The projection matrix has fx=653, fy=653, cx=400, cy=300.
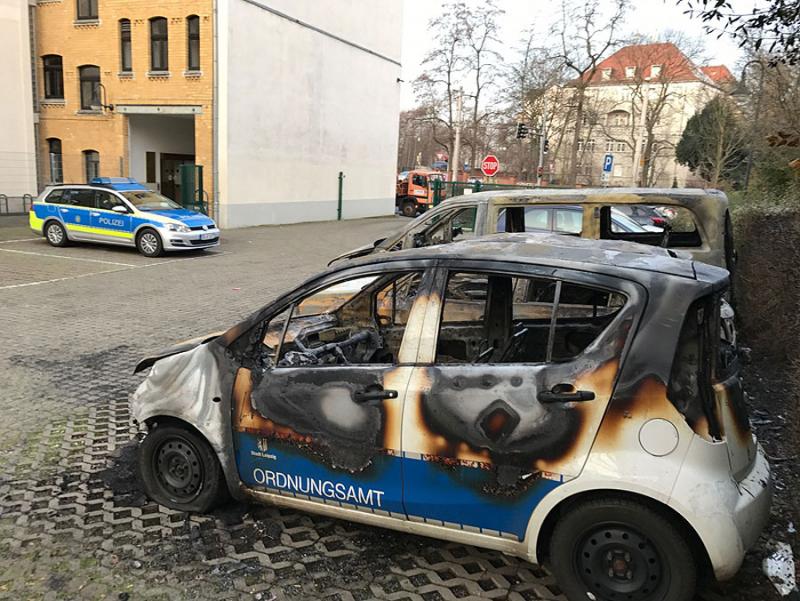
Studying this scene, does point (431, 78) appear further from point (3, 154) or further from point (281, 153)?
point (3, 154)

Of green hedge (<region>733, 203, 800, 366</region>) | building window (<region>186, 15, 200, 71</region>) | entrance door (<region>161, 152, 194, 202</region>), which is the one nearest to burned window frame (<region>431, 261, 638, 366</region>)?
green hedge (<region>733, 203, 800, 366</region>)

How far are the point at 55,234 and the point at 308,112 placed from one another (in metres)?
14.1

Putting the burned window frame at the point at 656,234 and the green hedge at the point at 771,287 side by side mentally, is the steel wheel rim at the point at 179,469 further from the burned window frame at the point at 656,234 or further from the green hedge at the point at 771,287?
the burned window frame at the point at 656,234

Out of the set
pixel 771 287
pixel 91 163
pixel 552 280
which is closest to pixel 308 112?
pixel 91 163

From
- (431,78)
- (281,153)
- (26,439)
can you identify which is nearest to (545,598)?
(26,439)

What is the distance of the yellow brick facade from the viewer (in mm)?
23266

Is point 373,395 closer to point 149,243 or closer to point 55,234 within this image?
point 149,243

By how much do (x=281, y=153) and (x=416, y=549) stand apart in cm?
2467

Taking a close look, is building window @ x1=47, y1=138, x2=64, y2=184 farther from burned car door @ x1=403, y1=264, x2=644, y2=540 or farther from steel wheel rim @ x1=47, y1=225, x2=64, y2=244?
burned car door @ x1=403, y1=264, x2=644, y2=540

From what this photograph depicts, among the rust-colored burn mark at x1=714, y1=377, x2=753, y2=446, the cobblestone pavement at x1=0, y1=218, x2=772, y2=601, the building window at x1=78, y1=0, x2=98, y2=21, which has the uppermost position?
the building window at x1=78, y1=0, x2=98, y2=21

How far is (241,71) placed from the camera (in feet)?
77.7

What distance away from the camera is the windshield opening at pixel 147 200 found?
16.4 metres

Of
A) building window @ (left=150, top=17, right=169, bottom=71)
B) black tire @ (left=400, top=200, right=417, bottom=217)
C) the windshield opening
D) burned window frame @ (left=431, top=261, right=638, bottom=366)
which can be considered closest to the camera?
burned window frame @ (left=431, top=261, right=638, bottom=366)

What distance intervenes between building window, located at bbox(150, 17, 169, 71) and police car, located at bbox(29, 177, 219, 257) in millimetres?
8955
